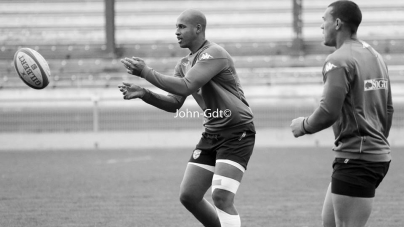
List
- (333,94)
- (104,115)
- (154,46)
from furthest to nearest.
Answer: (154,46), (104,115), (333,94)

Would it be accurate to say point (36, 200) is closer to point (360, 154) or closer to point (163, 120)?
point (360, 154)

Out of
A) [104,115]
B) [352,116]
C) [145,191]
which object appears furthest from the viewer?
[104,115]

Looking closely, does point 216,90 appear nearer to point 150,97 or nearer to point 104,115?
point 150,97

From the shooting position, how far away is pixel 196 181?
5.23 metres

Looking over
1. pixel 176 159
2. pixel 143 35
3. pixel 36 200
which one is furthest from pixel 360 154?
pixel 143 35

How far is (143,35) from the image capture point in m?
23.4

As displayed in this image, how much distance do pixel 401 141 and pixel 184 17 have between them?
12.6m

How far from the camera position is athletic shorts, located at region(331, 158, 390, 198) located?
12.4ft

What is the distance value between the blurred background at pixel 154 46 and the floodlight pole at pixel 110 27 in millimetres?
36

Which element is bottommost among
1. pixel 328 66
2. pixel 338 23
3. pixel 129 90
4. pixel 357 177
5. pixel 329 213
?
pixel 329 213

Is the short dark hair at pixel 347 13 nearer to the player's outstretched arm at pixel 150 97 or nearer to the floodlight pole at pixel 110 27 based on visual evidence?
the player's outstretched arm at pixel 150 97

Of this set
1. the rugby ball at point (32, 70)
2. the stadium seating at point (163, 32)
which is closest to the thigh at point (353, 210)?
the rugby ball at point (32, 70)

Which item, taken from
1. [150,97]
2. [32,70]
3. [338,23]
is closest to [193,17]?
[150,97]

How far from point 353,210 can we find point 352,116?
584 millimetres
